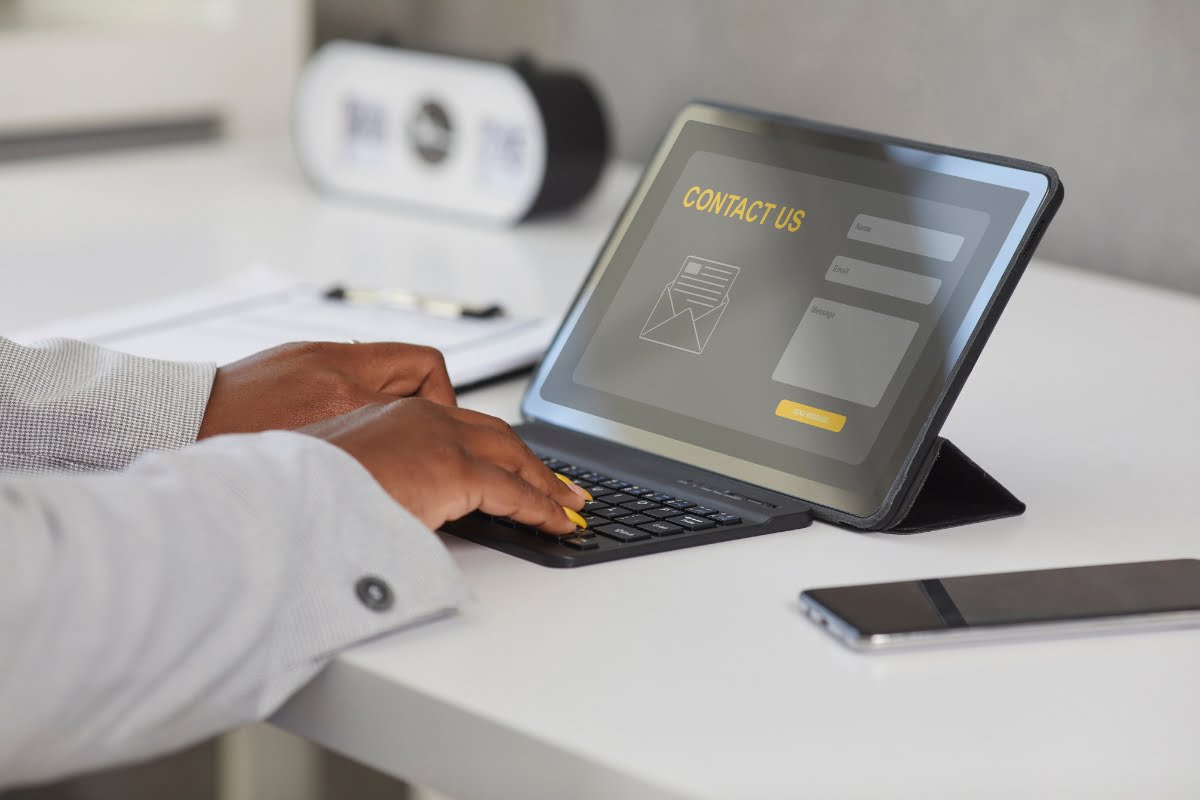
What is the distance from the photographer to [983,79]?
140cm

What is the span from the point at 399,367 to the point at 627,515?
0.17 meters

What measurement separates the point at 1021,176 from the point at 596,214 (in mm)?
765

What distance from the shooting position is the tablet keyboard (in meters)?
0.66

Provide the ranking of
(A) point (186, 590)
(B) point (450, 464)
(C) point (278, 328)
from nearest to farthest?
(A) point (186, 590)
(B) point (450, 464)
(C) point (278, 328)

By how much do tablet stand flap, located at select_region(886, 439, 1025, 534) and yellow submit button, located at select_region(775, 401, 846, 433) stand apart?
0.05 metres

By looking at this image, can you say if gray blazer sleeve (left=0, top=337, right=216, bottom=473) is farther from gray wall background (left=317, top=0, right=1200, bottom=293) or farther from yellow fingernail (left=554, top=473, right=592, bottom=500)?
gray wall background (left=317, top=0, right=1200, bottom=293)

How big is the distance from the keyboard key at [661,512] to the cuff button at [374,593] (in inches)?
6.6

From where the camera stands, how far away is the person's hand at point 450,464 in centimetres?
61

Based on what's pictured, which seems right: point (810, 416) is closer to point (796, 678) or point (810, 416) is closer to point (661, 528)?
point (661, 528)

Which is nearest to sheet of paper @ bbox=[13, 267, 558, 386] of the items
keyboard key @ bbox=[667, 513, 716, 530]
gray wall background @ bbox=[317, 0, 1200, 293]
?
keyboard key @ bbox=[667, 513, 716, 530]

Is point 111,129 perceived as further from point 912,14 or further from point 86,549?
point 86,549

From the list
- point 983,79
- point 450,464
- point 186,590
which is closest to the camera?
point 186,590

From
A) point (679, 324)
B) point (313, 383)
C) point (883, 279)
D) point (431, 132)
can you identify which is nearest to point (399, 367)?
point (313, 383)

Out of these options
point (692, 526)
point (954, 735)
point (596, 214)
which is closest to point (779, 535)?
point (692, 526)
